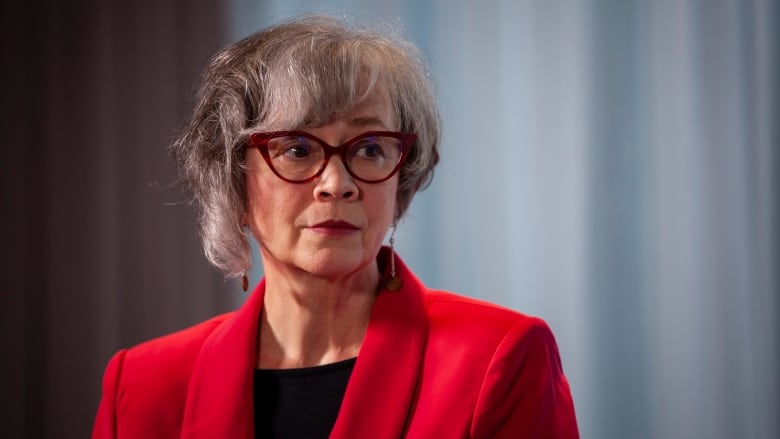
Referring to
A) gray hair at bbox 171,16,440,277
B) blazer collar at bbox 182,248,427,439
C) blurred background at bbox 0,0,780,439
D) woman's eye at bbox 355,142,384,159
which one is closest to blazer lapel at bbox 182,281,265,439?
blazer collar at bbox 182,248,427,439

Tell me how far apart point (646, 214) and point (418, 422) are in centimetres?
114

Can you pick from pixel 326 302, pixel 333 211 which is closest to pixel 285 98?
pixel 333 211

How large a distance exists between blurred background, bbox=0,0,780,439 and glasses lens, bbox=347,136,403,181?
74 centimetres

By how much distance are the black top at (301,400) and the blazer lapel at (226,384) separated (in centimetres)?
3

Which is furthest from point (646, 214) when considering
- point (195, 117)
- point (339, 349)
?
point (195, 117)

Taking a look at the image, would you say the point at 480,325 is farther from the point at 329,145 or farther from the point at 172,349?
the point at 172,349

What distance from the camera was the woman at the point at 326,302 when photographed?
1.40 m

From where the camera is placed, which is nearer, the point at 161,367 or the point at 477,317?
the point at 477,317

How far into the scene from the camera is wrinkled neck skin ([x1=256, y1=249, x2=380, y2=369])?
5.00 ft

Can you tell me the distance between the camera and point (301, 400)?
1.49 m

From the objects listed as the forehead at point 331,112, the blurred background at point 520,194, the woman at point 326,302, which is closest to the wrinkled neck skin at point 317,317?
the woman at point 326,302

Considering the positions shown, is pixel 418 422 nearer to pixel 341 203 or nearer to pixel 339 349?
pixel 339 349

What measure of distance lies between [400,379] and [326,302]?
20 centimetres

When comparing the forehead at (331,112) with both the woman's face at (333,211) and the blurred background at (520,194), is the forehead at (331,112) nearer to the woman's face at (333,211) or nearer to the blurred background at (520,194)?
the woman's face at (333,211)
